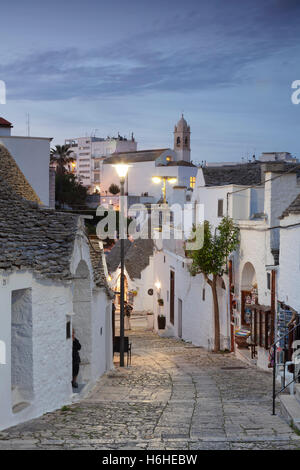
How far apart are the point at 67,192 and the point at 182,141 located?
34.5 metres

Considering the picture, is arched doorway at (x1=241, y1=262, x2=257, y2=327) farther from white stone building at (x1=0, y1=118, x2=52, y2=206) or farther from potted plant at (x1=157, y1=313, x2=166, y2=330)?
potted plant at (x1=157, y1=313, x2=166, y2=330)

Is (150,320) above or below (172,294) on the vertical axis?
below

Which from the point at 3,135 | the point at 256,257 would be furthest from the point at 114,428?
the point at 3,135

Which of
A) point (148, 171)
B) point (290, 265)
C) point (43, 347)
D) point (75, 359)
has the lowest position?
point (75, 359)

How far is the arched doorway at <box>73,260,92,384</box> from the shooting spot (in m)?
13.6

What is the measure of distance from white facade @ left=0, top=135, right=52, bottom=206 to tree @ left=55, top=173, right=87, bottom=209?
43793 mm

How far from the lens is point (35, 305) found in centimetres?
1012

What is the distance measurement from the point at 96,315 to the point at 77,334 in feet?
3.30

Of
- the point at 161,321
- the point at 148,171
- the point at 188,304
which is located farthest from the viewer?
the point at 148,171

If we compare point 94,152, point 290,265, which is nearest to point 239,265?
point 290,265

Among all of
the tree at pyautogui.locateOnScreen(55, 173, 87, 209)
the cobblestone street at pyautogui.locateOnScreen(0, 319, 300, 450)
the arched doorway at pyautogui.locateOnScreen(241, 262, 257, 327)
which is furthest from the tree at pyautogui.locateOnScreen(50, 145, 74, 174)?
the cobblestone street at pyautogui.locateOnScreen(0, 319, 300, 450)

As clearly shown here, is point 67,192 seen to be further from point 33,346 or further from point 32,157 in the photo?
point 33,346

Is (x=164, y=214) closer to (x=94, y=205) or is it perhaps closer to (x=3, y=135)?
(x=3, y=135)

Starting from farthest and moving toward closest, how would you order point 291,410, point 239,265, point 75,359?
point 239,265 < point 75,359 < point 291,410
